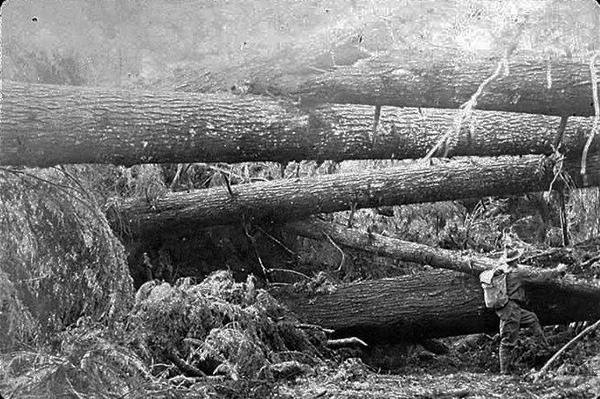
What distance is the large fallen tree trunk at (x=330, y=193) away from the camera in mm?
4832

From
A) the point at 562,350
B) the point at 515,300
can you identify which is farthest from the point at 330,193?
the point at 562,350

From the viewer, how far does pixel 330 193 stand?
503 centimetres

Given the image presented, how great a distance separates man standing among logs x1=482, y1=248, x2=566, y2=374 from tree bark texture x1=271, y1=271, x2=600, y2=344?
144mm

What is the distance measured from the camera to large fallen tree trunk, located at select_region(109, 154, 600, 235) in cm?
483

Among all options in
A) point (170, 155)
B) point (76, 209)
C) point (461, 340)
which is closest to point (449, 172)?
point (461, 340)

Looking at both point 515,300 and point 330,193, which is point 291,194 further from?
point 515,300

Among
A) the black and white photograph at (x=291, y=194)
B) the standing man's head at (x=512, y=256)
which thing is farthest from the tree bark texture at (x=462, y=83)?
the standing man's head at (x=512, y=256)

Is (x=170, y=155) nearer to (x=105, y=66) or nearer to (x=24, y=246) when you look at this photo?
(x=24, y=246)

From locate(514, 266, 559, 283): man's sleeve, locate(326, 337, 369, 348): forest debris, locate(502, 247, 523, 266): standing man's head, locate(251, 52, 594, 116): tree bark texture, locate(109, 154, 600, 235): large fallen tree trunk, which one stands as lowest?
locate(326, 337, 369, 348): forest debris

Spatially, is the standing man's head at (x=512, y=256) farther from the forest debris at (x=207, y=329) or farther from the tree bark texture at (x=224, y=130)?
the forest debris at (x=207, y=329)

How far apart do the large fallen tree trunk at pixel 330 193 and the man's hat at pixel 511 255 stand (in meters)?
0.47

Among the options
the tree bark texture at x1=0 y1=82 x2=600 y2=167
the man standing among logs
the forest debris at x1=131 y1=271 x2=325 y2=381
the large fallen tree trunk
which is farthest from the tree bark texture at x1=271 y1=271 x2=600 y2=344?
the tree bark texture at x1=0 y1=82 x2=600 y2=167

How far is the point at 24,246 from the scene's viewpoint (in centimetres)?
295

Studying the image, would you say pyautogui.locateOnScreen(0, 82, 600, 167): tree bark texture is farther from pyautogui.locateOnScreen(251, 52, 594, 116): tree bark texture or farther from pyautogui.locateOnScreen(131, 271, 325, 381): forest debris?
pyautogui.locateOnScreen(131, 271, 325, 381): forest debris
